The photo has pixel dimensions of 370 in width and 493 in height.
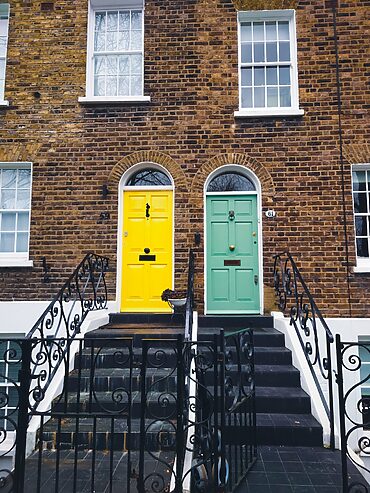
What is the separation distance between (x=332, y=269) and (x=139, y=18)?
20.9 ft

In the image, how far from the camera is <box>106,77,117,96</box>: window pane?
827 cm

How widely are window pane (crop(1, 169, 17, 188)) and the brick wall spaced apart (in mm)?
310

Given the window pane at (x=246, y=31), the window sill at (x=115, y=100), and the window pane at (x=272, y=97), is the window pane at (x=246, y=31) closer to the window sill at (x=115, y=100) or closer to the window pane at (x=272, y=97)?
the window pane at (x=272, y=97)

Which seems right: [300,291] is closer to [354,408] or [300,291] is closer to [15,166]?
[354,408]

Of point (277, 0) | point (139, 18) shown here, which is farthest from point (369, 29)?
point (139, 18)

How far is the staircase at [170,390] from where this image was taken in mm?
4391

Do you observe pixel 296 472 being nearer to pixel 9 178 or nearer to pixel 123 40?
pixel 9 178

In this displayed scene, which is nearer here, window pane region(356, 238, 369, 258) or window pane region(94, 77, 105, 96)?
window pane region(356, 238, 369, 258)

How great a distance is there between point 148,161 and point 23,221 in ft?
8.88

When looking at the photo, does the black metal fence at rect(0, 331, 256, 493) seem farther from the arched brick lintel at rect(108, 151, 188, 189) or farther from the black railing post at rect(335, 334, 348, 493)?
the arched brick lintel at rect(108, 151, 188, 189)

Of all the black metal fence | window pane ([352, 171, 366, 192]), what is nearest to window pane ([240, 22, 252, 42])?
window pane ([352, 171, 366, 192])

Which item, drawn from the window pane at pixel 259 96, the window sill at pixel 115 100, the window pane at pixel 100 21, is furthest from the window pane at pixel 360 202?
the window pane at pixel 100 21

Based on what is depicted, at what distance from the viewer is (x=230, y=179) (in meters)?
7.95

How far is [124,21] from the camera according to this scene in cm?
846
